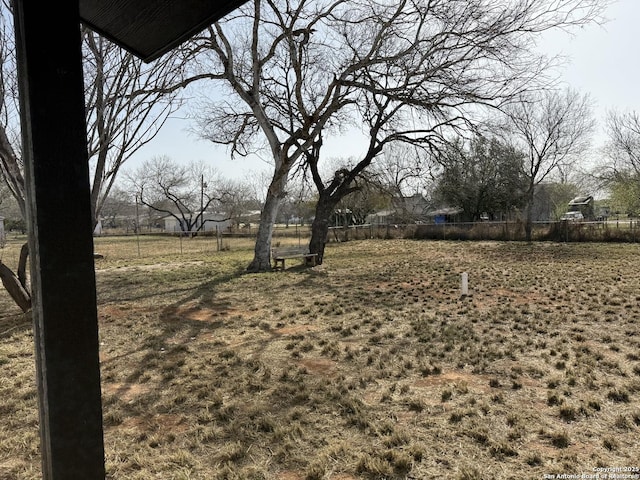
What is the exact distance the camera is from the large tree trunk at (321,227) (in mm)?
15672

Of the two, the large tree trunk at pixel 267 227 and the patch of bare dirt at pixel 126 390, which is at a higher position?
the large tree trunk at pixel 267 227

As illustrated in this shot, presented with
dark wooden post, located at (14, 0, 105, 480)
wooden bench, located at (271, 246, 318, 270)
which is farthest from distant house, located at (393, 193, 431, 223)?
dark wooden post, located at (14, 0, 105, 480)

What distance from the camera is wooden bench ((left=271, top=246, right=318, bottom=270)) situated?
14000mm

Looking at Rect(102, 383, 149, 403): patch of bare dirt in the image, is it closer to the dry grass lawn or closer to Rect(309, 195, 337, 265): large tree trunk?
the dry grass lawn

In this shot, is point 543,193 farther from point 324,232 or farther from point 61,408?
point 61,408

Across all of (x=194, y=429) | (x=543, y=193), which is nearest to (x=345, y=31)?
(x=194, y=429)

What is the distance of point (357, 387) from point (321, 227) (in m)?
12.2

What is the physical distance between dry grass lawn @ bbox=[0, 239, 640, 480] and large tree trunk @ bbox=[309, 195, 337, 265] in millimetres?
7083

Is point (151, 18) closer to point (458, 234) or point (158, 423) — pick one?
point (158, 423)

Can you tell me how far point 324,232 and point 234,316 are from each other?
9.02 metres

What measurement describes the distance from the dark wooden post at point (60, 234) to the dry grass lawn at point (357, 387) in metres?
1.48

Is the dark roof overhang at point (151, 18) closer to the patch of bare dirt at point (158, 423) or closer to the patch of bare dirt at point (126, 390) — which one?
the patch of bare dirt at point (158, 423)

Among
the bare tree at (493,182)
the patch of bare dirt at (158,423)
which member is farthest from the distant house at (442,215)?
the patch of bare dirt at (158,423)

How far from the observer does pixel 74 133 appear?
1.29 meters
